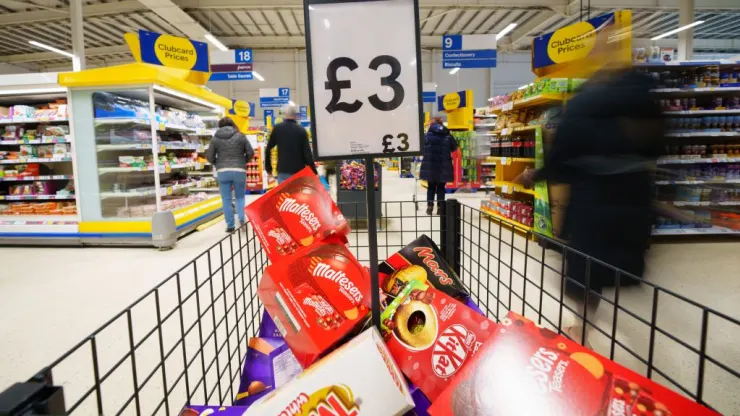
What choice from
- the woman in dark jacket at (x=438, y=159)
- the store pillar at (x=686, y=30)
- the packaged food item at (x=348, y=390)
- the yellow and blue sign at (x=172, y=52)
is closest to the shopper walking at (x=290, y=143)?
the yellow and blue sign at (x=172, y=52)

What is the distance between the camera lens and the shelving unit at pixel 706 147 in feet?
15.7

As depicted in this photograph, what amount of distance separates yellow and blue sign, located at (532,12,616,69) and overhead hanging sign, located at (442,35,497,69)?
197 inches

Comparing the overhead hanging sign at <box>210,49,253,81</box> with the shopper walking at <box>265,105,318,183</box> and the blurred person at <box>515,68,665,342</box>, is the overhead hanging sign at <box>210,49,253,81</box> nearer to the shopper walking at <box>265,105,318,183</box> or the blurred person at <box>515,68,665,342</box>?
the shopper walking at <box>265,105,318,183</box>

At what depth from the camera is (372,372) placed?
801mm

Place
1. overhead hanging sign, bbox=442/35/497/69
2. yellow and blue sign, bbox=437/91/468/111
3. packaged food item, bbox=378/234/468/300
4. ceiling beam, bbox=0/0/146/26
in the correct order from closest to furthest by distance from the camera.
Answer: packaged food item, bbox=378/234/468/300 < yellow and blue sign, bbox=437/91/468/111 < overhead hanging sign, bbox=442/35/497/69 < ceiling beam, bbox=0/0/146/26

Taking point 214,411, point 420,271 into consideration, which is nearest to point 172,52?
point 420,271

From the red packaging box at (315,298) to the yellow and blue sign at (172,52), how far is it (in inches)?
221

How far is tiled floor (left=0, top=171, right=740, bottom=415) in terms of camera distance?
65.1 inches

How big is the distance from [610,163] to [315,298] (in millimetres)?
1320

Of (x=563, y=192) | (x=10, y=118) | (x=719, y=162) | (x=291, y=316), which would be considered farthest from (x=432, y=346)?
(x=10, y=118)

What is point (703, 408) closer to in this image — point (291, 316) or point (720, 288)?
point (291, 316)

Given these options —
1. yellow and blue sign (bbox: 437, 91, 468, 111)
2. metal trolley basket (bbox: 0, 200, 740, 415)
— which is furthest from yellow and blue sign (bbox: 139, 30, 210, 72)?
yellow and blue sign (bbox: 437, 91, 468, 111)

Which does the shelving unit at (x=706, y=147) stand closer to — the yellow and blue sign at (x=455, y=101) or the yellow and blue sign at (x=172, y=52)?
the yellow and blue sign at (x=455, y=101)

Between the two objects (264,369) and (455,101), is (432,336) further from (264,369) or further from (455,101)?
(455,101)
